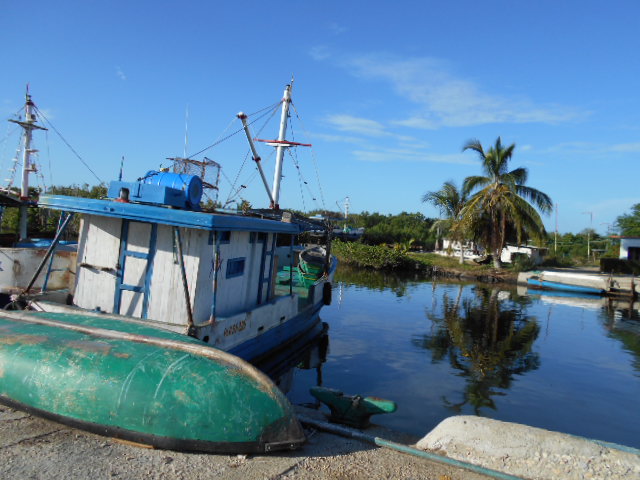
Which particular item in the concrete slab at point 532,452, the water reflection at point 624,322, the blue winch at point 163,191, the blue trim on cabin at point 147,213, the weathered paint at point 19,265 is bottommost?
the water reflection at point 624,322

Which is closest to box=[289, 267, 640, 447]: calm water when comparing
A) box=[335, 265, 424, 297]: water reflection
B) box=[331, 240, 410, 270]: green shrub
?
box=[335, 265, 424, 297]: water reflection

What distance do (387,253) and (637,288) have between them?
693 inches

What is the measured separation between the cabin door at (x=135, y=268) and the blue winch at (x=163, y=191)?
0.46 metres

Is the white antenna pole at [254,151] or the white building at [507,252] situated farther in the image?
the white building at [507,252]

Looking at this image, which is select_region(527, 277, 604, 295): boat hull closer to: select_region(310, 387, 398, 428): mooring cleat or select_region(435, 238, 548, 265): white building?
select_region(435, 238, 548, 265): white building

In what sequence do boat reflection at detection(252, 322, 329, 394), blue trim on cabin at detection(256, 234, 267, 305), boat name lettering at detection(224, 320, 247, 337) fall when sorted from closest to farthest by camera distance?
boat name lettering at detection(224, 320, 247, 337) → blue trim on cabin at detection(256, 234, 267, 305) → boat reflection at detection(252, 322, 329, 394)

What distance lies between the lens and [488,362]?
13031 millimetres

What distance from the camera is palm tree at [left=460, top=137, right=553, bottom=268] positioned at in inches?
1264

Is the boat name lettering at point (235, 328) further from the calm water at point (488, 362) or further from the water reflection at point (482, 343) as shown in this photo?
the water reflection at point (482, 343)

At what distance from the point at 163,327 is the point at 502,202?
2967cm

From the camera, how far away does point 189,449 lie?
4.68 metres

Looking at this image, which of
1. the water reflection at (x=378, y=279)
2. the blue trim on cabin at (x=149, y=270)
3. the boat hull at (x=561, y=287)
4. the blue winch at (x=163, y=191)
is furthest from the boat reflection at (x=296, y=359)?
the boat hull at (x=561, y=287)

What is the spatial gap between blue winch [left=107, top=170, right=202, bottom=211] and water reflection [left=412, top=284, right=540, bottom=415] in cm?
665

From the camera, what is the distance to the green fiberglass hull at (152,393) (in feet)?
15.5
